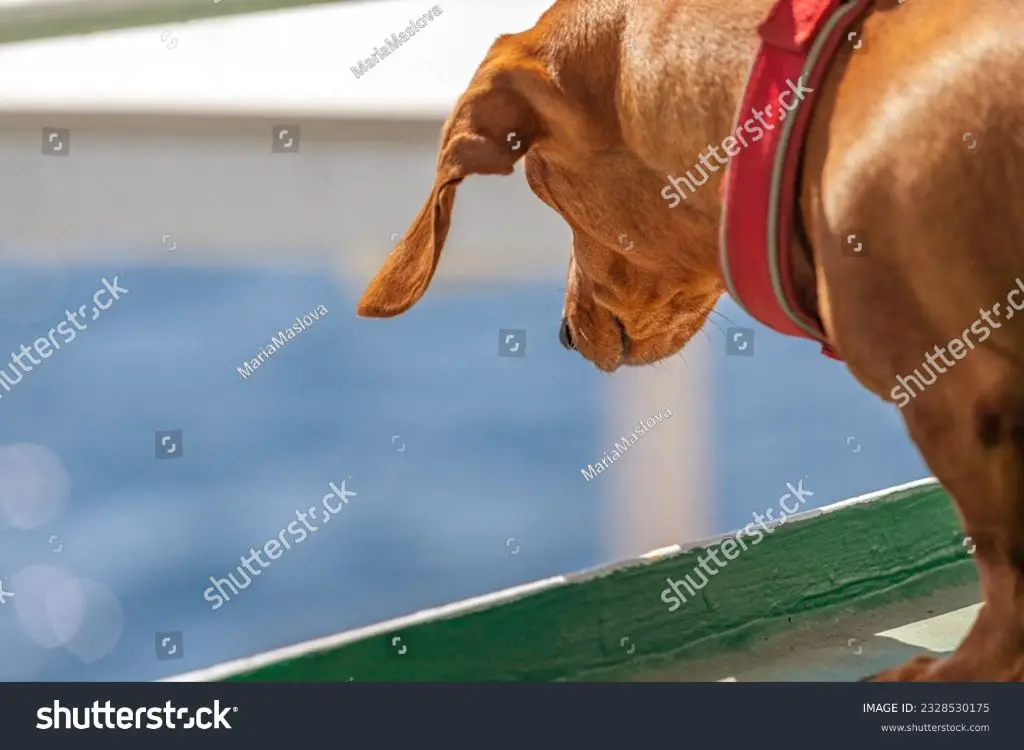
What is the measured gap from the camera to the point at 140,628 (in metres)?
3.04

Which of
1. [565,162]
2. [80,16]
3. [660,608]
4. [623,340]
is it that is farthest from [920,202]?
[80,16]

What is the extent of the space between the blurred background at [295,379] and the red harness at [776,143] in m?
1.50

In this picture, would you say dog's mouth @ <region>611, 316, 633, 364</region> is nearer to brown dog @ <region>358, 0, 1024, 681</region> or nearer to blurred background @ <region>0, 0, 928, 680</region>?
brown dog @ <region>358, 0, 1024, 681</region>

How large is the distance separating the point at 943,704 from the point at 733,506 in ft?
5.43

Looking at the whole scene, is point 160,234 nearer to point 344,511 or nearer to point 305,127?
point 305,127

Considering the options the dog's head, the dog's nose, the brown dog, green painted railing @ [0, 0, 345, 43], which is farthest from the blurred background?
the brown dog

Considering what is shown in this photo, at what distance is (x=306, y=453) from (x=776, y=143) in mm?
2242

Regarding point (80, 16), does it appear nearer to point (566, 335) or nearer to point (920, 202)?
point (566, 335)

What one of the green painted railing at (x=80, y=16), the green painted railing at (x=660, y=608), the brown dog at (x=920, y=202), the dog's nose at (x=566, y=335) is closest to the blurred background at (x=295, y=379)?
the green painted railing at (x=80, y=16)

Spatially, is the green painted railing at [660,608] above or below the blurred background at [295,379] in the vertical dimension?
below

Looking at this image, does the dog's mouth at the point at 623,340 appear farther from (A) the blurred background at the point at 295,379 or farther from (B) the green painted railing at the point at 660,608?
(A) the blurred background at the point at 295,379

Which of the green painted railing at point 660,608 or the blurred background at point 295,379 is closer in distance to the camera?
the green painted railing at point 660,608

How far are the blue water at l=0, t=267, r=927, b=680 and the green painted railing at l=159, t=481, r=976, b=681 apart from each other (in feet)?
1.91

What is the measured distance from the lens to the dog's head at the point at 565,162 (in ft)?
4.75
